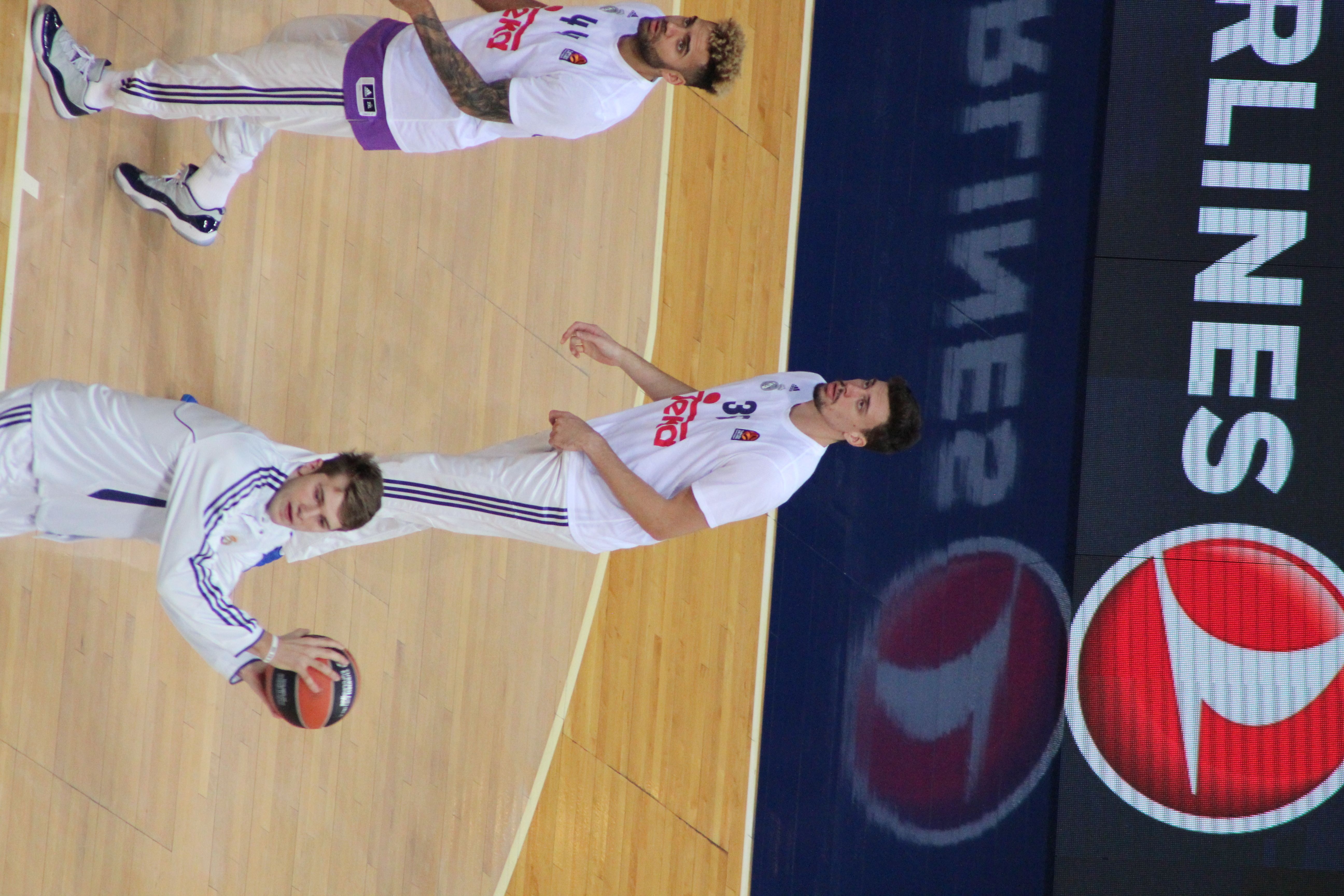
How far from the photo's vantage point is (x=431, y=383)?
6066 millimetres

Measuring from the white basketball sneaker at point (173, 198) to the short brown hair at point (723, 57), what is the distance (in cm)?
200

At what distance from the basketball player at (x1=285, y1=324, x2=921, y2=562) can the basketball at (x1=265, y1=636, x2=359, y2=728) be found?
868 mm

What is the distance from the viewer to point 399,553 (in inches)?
232

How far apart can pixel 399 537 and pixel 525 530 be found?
4.55 feet

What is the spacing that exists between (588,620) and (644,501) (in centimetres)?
236

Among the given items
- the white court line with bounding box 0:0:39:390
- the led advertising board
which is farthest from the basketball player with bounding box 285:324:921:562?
the led advertising board

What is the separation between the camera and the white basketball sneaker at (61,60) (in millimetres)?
4445

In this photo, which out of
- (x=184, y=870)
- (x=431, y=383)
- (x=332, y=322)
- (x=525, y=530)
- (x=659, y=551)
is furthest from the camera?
(x=659, y=551)

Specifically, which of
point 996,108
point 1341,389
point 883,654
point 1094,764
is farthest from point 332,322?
point 1341,389

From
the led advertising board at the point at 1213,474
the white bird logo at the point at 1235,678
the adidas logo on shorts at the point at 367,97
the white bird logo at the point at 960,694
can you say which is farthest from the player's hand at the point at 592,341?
the white bird logo at the point at 1235,678

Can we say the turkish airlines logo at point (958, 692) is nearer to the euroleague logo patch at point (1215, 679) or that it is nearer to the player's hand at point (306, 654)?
the euroleague logo patch at point (1215, 679)

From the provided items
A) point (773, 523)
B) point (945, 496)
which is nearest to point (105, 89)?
point (773, 523)

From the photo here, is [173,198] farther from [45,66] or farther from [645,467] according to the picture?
[645,467]

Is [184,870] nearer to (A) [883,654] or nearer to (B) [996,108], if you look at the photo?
(A) [883,654]
